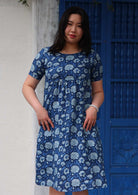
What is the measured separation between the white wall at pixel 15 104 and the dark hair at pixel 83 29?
811 mm

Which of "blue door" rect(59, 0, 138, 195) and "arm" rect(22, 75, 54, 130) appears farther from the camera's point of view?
"blue door" rect(59, 0, 138, 195)

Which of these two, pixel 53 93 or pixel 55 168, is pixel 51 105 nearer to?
pixel 53 93

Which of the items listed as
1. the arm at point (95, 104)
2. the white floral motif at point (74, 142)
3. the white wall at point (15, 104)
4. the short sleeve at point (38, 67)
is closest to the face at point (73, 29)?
the short sleeve at point (38, 67)

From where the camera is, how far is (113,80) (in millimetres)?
3418

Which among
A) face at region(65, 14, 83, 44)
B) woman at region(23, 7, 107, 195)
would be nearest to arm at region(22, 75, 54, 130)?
woman at region(23, 7, 107, 195)

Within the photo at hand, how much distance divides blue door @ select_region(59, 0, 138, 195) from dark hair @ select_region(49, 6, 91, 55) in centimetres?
83

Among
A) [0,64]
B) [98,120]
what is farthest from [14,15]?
[98,120]

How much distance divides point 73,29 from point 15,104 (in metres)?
1.20

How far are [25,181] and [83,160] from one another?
1198 mm

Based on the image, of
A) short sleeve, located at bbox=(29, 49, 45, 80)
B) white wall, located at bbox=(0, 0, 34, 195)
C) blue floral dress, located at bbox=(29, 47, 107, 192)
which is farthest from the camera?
white wall, located at bbox=(0, 0, 34, 195)

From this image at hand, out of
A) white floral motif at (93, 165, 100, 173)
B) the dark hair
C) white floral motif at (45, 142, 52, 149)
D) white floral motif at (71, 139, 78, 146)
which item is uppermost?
the dark hair

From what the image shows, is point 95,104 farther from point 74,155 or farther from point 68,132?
point 74,155

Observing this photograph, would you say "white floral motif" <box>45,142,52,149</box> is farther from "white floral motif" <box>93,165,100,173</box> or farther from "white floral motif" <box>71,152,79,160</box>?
"white floral motif" <box>93,165,100,173</box>

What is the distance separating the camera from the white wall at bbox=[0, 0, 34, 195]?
3.30 m
